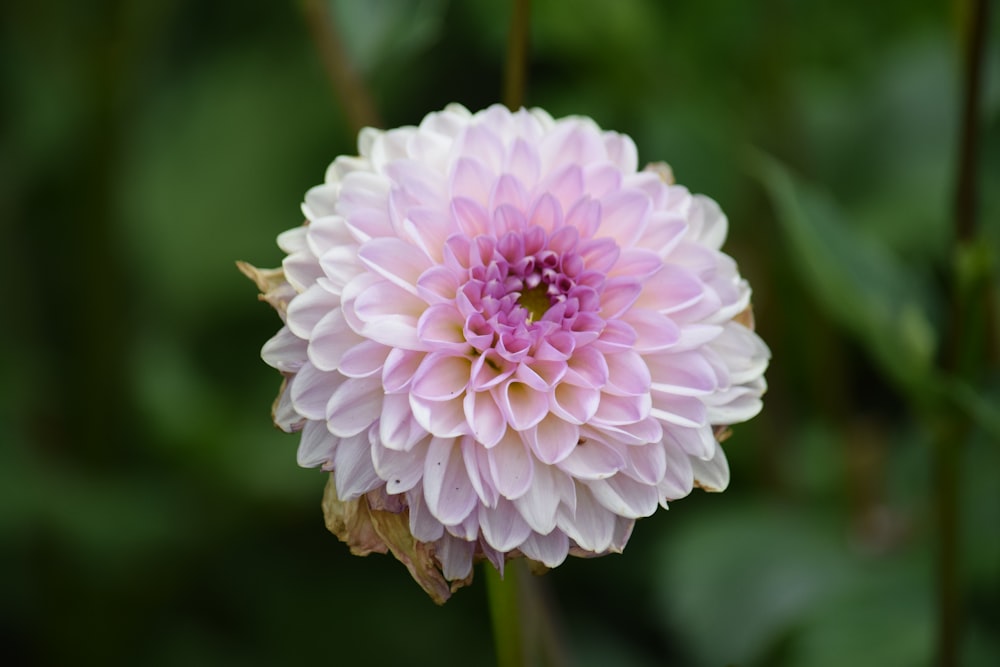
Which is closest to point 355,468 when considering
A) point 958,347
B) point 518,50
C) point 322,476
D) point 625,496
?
point 625,496

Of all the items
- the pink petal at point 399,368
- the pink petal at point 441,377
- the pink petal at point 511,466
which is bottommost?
the pink petal at point 511,466

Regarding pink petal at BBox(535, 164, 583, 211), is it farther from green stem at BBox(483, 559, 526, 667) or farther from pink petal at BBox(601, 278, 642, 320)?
green stem at BBox(483, 559, 526, 667)

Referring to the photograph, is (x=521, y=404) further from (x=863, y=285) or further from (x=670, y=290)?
(x=863, y=285)

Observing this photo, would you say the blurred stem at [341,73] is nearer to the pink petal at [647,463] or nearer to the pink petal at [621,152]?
the pink petal at [621,152]

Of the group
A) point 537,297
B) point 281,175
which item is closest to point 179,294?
point 281,175

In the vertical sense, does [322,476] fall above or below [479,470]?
below

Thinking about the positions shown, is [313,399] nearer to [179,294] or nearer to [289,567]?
[289,567]

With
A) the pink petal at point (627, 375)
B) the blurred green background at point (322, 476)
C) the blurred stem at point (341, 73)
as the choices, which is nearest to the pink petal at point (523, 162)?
the pink petal at point (627, 375)
